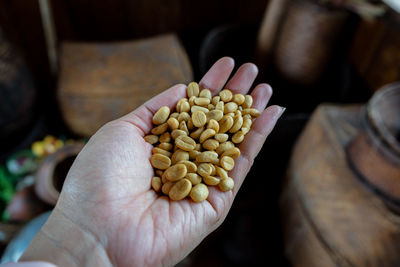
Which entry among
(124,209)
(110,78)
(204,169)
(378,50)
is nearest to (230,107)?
Answer: (204,169)

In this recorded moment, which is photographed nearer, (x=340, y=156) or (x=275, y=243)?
(x=340, y=156)

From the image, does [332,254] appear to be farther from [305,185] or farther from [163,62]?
[163,62]

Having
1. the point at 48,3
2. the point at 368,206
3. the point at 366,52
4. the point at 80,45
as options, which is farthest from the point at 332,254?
the point at 48,3

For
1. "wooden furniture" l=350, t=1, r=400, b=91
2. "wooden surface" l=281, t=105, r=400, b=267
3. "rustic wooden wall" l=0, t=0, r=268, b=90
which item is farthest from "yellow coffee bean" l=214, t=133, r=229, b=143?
"rustic wooden wall" l=0, t=0, r=268, b=90

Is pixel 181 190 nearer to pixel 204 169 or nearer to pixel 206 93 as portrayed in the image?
pixel 204 169

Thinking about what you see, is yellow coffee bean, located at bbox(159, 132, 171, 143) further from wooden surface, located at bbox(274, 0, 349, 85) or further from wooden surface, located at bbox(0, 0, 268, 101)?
wooden surface, located at bbox(0, 0, 268, 101)
